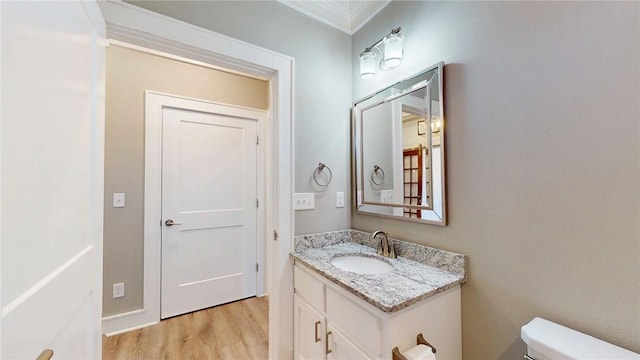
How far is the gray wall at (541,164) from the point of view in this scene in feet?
2.61

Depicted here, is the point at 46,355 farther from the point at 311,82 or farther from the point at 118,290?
the point at 118,290

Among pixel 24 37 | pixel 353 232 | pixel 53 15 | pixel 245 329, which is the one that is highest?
pixel 53 15

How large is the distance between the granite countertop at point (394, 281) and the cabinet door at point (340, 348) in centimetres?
24

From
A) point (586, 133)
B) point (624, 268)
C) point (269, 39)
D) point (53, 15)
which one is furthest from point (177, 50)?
point (624, 268)

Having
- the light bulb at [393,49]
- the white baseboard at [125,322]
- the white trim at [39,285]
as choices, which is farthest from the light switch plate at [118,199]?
the light bulb at [393,49]

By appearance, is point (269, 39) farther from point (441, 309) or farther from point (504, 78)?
point (441, 309)

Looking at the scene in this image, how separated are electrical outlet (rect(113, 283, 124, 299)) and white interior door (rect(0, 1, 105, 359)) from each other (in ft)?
4.44

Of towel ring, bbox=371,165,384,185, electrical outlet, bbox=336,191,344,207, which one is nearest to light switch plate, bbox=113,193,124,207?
electrical outlet, bbox=336,191,344,207

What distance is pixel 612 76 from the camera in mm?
813

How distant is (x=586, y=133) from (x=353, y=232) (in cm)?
132

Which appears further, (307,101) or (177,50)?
(307,101)

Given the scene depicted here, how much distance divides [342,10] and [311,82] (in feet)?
1.95

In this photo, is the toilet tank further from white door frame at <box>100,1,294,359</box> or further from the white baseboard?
the white baseboard

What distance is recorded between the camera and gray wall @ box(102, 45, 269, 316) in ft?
6.63
